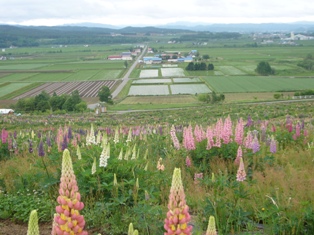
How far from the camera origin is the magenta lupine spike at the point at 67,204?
113 inches

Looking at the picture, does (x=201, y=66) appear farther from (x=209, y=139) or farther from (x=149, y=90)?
(x=209, y=139)

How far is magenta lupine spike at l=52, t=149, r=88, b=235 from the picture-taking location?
2.88 m

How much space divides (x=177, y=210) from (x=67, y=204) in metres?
0.87

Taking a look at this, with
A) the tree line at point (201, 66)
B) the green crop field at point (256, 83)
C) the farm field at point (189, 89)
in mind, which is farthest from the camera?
the tree line at point (201, 66)

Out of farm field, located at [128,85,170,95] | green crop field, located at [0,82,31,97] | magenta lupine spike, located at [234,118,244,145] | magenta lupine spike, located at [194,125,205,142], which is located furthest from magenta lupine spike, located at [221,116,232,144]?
green crop field, located at [0,82,31,97]

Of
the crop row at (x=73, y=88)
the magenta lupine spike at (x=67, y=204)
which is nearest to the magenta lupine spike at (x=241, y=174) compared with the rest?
the magenta lupine spike at (x=67, y=204)

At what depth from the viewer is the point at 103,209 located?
562 centimetres

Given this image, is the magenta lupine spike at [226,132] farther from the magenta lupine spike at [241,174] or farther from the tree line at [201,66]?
the tree line at [201,66]

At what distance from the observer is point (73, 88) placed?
89625 mm

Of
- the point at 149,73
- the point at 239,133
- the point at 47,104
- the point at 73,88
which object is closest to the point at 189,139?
the point at 239,133

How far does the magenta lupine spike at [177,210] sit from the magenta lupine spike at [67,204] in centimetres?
74

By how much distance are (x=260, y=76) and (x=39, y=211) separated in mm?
100039

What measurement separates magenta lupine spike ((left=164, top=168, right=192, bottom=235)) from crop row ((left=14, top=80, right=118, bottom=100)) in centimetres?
7681

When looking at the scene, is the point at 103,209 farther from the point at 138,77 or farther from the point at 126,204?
the point at 138,77
